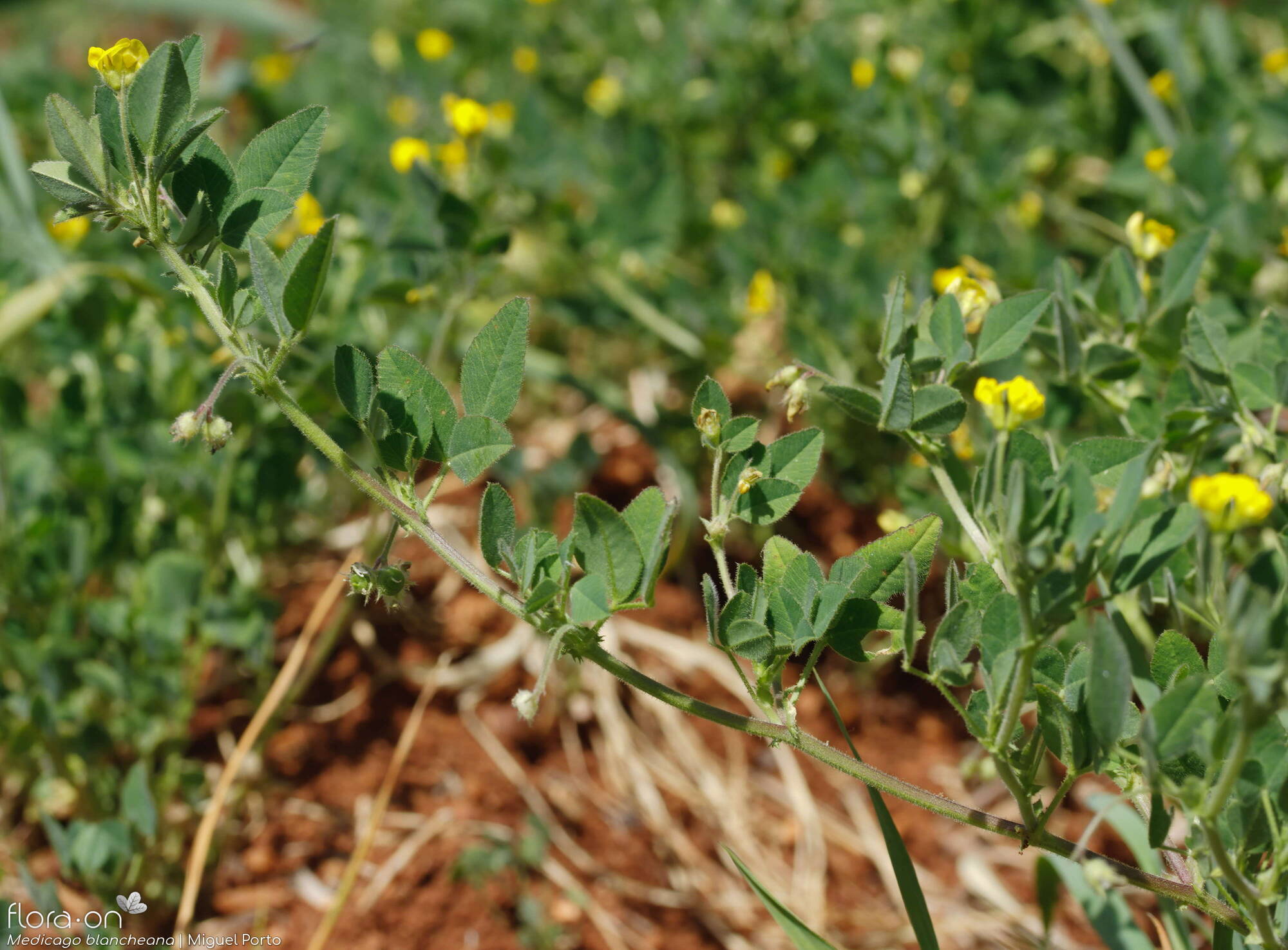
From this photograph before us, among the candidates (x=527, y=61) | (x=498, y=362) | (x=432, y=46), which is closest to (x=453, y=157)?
(x=527, y=61)

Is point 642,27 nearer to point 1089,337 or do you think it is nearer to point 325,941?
point 1089,337

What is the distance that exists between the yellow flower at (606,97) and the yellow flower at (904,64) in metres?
0.57

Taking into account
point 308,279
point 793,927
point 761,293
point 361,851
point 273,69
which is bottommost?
point 361,851

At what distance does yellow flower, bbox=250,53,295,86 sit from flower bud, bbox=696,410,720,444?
7.27 feet

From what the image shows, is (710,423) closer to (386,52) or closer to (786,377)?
(786,377)

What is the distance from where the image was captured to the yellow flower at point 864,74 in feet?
6.82

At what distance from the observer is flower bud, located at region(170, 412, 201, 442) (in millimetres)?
870

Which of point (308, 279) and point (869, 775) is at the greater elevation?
point (308, 279)

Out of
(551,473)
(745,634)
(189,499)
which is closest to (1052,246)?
(551,473)

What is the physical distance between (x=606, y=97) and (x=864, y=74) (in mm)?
571

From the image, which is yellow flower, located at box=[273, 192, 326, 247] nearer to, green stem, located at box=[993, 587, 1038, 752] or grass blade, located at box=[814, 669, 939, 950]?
grass blade, located at box=[814, 669, 939, 950]

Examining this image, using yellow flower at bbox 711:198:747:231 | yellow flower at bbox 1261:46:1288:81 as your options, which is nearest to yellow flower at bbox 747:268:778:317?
yellow flower at bbox 711:198:747:231

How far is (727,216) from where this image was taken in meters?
2.15

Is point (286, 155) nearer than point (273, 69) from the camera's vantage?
Yes
